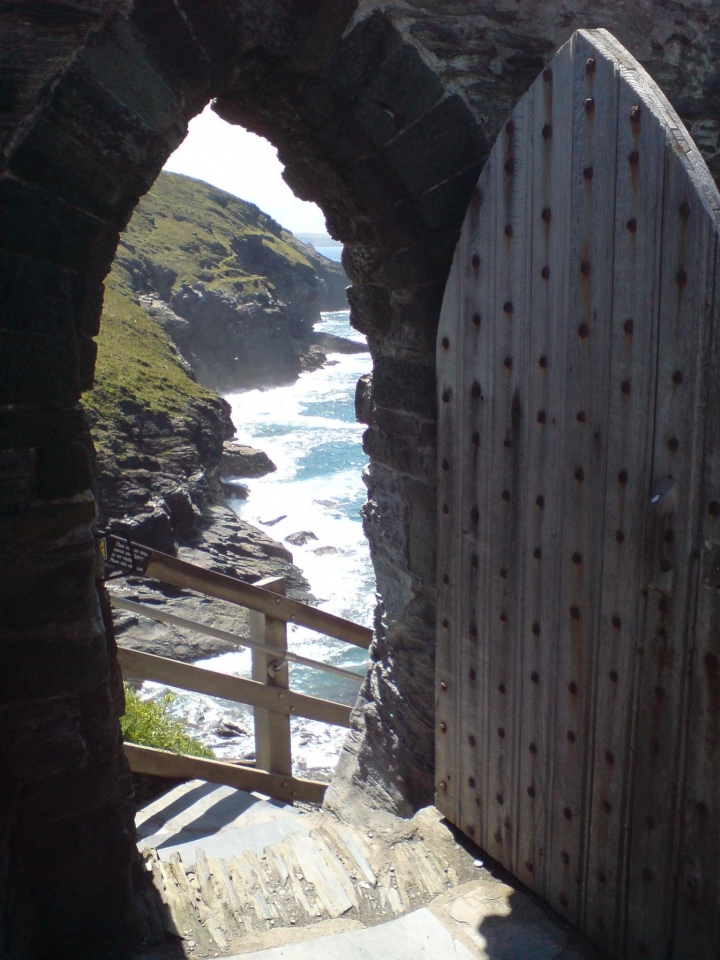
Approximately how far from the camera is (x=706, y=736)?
6.88 feet

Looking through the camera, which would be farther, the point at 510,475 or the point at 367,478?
the point at 367,478

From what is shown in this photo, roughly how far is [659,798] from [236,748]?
36.6 ft

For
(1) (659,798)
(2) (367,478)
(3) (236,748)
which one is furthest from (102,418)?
(1) (659,798)

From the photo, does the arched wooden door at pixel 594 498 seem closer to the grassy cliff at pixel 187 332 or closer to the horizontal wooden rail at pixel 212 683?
the horizontal wooden rail at pixel 212 683

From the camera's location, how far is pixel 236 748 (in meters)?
12.7

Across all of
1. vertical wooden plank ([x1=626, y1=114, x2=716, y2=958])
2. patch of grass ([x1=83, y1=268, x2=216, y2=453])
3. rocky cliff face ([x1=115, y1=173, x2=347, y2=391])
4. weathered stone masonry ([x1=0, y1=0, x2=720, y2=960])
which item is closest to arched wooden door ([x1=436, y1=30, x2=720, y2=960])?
vertical wooden plank ([x1=626, y1=114, x2=716, y2=958])

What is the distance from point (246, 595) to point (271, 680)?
559 mm

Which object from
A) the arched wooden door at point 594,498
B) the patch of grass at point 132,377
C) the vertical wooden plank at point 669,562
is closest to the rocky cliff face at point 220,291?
the patch of grass at point 132,377

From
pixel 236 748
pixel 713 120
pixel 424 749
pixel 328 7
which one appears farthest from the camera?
pixel 236 748

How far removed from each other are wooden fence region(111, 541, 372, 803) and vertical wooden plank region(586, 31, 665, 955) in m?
1.46

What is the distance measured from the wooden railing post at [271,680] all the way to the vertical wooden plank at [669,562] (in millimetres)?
1847

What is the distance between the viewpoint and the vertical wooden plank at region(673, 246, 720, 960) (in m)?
1.99

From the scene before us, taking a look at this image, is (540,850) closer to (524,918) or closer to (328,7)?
(524,918)

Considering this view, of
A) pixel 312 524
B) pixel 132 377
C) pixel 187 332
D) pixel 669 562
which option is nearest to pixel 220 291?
pixel 187 332
